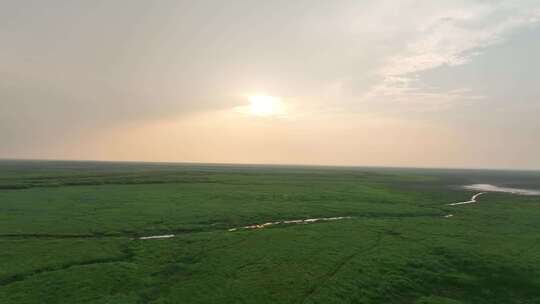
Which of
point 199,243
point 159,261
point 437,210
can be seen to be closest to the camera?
point 159,261

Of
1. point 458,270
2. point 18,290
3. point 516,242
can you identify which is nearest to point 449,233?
point 516,242

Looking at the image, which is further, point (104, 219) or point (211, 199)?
point (211, 199)

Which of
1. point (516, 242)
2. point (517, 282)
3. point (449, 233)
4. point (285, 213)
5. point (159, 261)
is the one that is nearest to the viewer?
point (517, 282)

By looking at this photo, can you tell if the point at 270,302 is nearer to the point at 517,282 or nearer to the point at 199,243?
the point at 199,243

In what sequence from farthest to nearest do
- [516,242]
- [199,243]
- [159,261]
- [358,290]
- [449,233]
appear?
[449,233]
[516,242]
[199,243]
[159,261]
[358,290]

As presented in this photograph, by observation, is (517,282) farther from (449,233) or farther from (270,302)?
(270,302)

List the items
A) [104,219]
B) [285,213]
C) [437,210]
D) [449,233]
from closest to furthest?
[449,233] → [104,219] → [285,213] → [437,210]

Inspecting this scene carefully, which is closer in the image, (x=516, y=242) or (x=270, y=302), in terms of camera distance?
(x=270, y=302)

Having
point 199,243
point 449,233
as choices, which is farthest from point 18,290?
point 449,233
